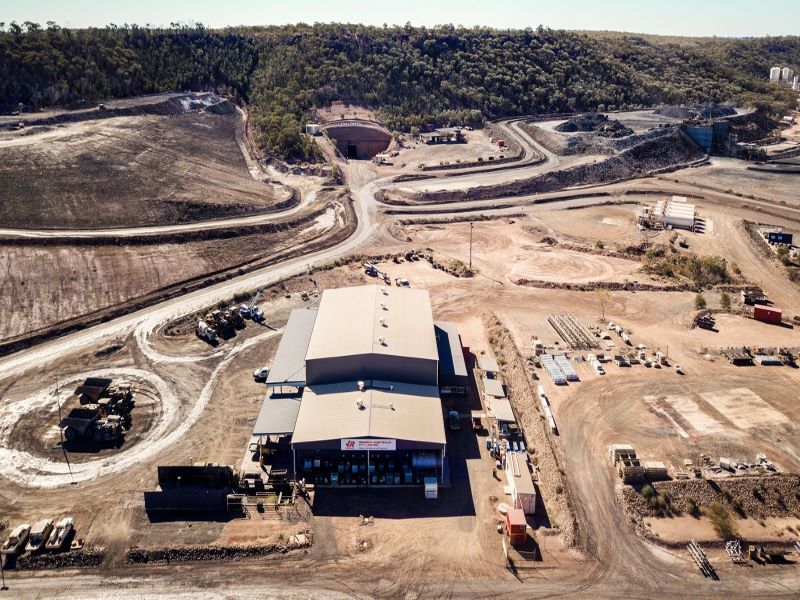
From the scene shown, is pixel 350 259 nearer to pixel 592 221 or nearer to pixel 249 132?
pixel 592 221

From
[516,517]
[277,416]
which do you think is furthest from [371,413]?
[516,517]

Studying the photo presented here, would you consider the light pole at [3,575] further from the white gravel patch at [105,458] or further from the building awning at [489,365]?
the building awning at [489,365]

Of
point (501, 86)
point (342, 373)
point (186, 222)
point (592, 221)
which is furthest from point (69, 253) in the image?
point (501, 86)

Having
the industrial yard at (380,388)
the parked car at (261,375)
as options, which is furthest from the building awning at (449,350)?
the parked car at (261,375)

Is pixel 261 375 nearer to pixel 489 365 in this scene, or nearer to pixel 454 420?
pixel 454 420

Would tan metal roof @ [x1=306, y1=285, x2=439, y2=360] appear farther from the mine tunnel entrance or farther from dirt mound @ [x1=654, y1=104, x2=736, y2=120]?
dirt mound @ [x1=654, y1=104, x2=736, y2=120]
